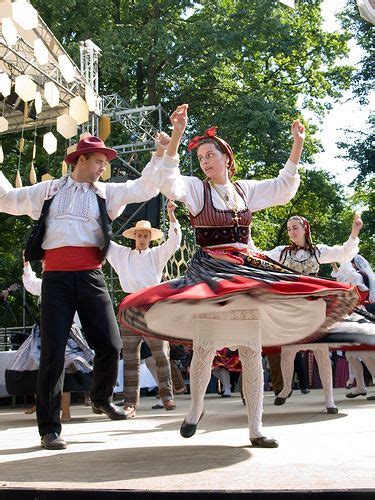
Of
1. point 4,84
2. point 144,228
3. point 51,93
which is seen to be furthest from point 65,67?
point 144,228

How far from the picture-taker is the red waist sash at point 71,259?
15.2ft

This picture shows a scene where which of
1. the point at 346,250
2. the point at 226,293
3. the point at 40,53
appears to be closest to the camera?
the point at 226,293

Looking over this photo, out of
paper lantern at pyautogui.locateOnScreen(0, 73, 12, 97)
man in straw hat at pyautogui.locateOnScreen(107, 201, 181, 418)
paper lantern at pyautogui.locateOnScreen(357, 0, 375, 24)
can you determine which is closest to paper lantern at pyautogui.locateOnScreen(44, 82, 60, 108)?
paper lantern at pyautogui.locateOnScreen(0, 73, 12, 97)

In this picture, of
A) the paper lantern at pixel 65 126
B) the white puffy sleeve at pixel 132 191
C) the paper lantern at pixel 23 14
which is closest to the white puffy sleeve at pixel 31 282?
the paper lantern at pixel 23 14

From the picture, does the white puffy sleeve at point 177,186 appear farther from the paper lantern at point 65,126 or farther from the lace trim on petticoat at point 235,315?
the paper lantern at point 65,126

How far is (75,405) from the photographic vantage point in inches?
391

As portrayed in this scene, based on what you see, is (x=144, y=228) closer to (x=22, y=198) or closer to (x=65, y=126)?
(x=65, y=126)

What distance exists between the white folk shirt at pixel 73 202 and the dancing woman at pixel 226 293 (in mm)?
333

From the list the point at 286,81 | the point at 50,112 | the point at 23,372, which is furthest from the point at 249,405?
the point at 286,81

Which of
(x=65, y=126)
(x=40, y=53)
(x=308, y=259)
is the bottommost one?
(x=308, y=259)

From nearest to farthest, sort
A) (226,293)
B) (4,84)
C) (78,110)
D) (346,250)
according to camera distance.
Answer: (226,293)
(346,250)
(4,84)
(78,110)

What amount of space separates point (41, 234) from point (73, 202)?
9.7 inches

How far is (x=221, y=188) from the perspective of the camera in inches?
179

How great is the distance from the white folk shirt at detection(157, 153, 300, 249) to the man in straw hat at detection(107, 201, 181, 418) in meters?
2.56
